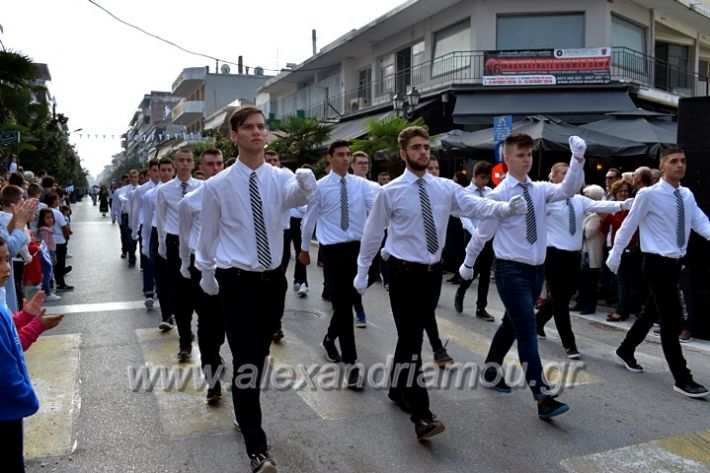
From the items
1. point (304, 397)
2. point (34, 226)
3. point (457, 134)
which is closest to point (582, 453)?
point (304, 397)

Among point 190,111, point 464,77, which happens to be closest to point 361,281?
point 464,77

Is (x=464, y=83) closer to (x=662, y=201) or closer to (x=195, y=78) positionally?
(x=662, y=201)

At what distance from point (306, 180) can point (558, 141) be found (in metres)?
10.8

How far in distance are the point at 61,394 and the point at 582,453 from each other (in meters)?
4.24

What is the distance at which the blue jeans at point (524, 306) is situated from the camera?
5.00 metres

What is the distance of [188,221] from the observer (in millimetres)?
5676

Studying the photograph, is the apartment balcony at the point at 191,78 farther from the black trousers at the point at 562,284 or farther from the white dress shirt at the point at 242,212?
the white dress shirt at the point at 242,212

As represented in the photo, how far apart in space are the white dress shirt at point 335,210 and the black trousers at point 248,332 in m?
2.61

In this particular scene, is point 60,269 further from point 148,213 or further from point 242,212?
point 242,212

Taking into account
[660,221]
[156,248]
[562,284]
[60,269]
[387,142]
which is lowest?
[60,269]

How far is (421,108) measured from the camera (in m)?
23.3

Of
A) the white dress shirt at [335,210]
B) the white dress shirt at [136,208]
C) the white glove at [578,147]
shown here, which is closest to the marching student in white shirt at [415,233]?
the white glove at [578,147]

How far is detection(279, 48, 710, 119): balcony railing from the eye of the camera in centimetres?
2253

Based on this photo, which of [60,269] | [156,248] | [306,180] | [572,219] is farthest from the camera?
[60,269]
